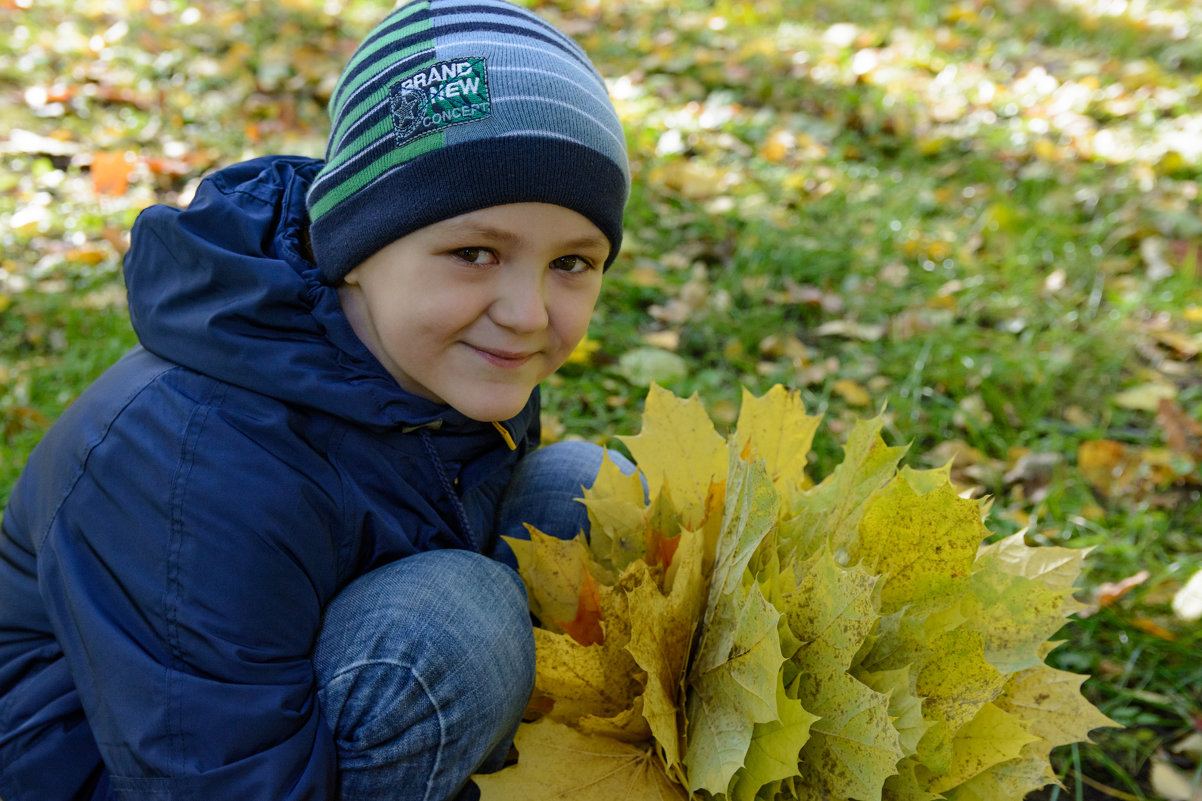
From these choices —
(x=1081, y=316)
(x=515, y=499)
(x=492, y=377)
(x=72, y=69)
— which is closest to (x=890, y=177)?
(x=1081, y=316)

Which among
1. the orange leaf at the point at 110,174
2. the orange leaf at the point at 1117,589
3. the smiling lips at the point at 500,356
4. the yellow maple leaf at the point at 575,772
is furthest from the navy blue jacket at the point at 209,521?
the orange leaf at the point at 110,174

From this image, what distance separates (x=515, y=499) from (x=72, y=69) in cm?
262

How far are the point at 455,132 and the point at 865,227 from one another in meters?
1.90

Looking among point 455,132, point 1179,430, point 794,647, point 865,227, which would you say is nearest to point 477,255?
point 455,132

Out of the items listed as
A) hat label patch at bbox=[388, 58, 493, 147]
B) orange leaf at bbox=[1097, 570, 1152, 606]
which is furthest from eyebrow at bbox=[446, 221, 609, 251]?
orange leaf at bbox=[1097, 570, 1152, 606]

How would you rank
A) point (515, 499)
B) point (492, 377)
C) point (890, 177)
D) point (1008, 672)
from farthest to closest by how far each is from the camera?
point (890, 177) < point (515, 499) < point (492, 377) < point (1008, 672)

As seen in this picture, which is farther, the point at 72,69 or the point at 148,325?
the point at 72,69

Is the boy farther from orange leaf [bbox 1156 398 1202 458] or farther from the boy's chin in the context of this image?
orange leaf [bbox 1156 398 1202 458]

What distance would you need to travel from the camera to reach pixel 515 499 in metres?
1.54

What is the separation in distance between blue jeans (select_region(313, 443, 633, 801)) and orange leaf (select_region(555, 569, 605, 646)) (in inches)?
2.6

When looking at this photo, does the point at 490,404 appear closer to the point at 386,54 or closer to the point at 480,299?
the point at 480,299

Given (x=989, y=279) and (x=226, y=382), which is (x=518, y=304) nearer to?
(x=226, y=382)

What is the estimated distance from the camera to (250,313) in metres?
1.14

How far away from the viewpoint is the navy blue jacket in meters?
1.00
